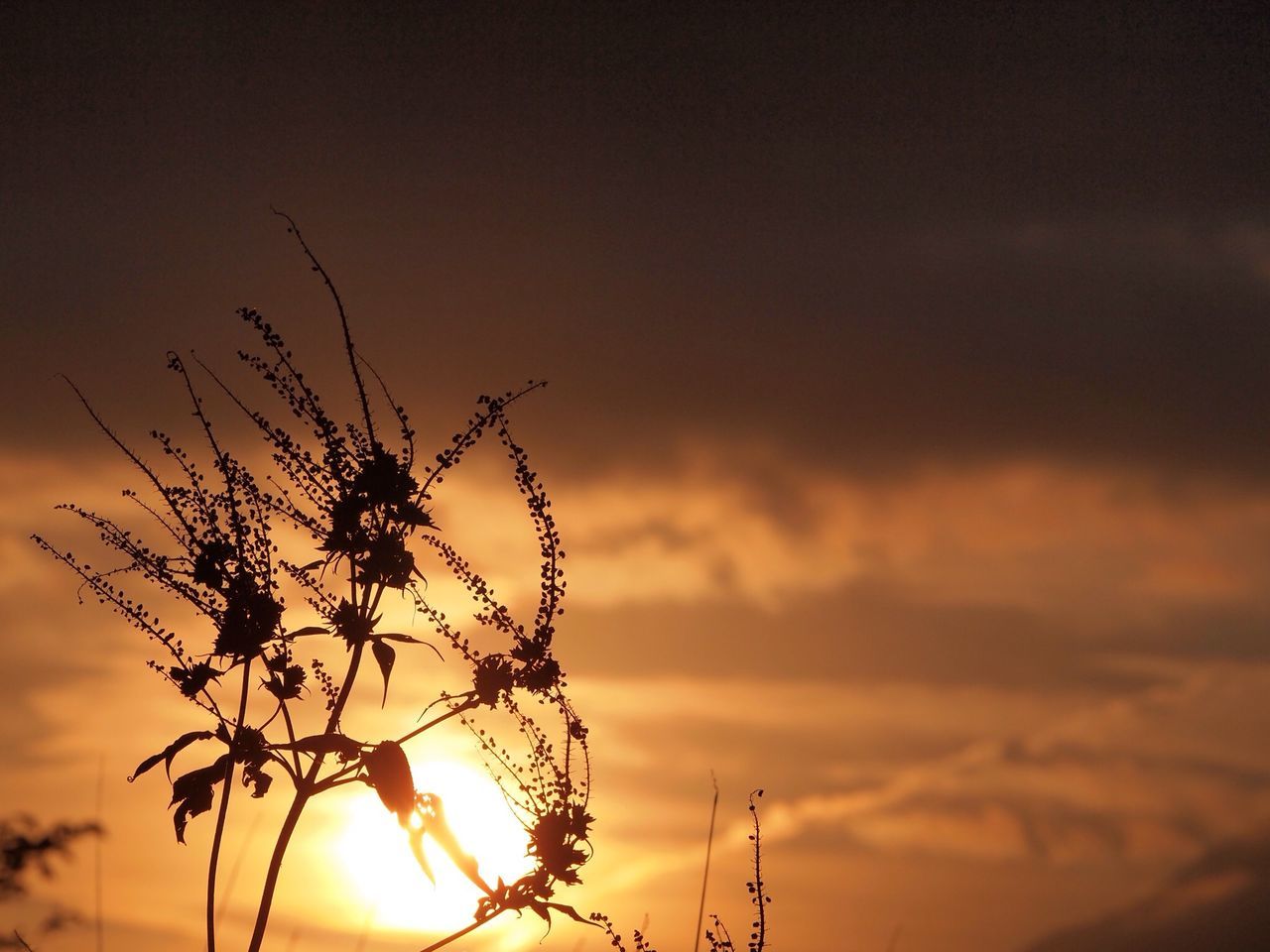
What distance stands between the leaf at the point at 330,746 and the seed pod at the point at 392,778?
0.25ft

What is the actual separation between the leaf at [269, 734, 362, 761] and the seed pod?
76 millimetres

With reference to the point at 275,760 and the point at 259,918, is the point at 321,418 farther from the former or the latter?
the point at 259,918

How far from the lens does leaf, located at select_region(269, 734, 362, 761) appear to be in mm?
4984

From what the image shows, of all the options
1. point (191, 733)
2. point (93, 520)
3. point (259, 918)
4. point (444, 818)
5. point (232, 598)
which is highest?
point (93, 520)

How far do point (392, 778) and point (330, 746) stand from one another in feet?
1.03

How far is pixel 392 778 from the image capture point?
4887 mm

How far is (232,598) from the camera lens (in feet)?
17.6

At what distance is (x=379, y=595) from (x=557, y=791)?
112 cm

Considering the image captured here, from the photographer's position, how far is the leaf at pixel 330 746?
4984 mm

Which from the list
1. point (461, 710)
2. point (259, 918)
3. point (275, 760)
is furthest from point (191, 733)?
point (461, 710)

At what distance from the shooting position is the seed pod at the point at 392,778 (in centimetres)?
489

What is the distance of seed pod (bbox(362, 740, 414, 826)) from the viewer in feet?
16.0

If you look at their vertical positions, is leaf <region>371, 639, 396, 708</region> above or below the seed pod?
above

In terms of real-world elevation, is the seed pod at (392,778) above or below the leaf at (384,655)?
below
